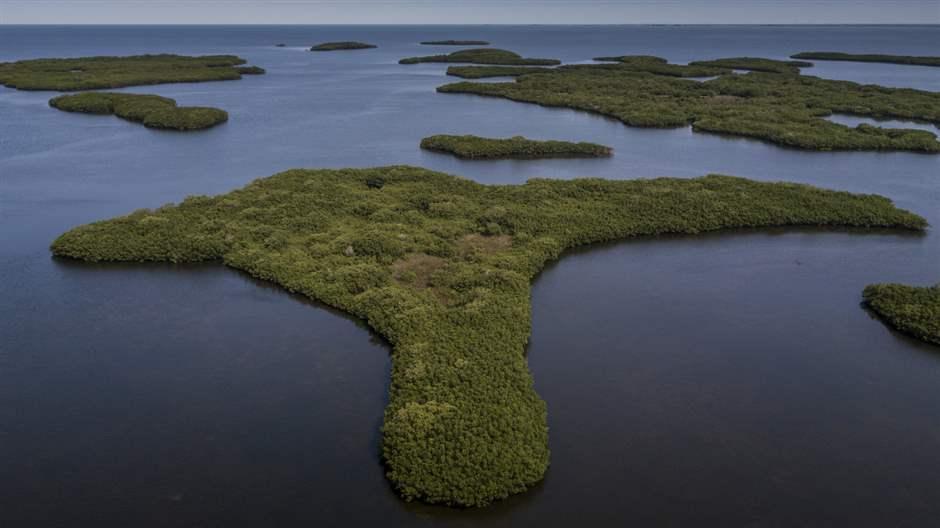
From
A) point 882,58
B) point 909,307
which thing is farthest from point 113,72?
point 882,58

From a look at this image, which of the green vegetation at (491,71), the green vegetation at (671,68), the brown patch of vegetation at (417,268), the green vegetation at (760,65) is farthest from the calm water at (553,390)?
the green vegetation at (760,65)

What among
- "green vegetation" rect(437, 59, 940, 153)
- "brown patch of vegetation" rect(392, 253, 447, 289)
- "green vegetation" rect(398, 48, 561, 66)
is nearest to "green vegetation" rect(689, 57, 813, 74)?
"green vegetation" rect(437, 59, 940, 153)

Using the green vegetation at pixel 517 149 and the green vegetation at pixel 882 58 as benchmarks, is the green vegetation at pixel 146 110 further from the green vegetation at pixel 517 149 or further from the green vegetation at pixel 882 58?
the green vegetation at pixel 882 58

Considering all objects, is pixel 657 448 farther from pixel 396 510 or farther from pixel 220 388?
pixel 220 388

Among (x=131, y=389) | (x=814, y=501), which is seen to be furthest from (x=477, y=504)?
(x=131, y=389)

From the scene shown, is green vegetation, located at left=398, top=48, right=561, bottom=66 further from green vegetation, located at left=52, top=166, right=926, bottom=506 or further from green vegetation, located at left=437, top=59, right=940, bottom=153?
green vegetation, located at left=52, top=166, right=926, bottom=506

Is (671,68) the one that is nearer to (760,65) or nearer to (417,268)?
(760,65)
